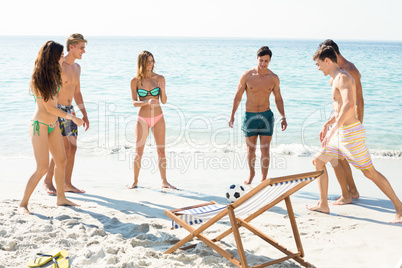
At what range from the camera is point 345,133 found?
14.5 ft

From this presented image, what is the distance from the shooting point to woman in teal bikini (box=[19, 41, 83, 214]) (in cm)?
431

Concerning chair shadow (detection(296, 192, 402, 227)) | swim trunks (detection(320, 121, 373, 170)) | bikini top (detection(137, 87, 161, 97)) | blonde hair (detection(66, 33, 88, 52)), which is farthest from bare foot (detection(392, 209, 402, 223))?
blonde hair (detection(66, 33, 88, 52))

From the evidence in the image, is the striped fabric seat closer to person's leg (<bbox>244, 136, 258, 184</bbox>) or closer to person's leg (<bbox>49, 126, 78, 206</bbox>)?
person's leg (<bbox>49, 126, 78, 206</bbox>)

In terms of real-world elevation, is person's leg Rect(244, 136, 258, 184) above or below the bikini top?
below

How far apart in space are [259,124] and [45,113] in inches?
109

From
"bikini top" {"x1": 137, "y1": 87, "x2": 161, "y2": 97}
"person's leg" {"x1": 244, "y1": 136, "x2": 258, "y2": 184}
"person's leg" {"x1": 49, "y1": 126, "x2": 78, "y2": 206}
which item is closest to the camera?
"person's leg" {"x1": 49, "y1": 126, "x2": 78, "y2": 206}

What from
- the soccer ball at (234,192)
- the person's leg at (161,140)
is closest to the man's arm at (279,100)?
the person's leg at (161,140)

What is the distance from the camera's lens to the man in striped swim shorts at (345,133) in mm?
4344

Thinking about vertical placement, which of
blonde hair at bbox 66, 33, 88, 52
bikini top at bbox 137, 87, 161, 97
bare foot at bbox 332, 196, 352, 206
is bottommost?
bare foot at bbox 332, 196, 352, 206

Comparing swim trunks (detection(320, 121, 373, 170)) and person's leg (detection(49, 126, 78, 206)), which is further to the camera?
person's leg (detection(49, 126, 78, 206))

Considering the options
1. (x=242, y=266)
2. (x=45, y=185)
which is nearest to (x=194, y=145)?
(x=45, y=185)

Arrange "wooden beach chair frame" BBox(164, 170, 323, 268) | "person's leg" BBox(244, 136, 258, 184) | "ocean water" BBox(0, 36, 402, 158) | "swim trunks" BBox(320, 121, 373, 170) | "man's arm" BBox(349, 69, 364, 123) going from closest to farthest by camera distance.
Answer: "wooden beach chair frame" BBox(164, 170, 323, 268) → "swim trunks" BBox(320, 121, 373, 170) → "man's arm" BBox(349, 69, 364, 123) → "person's leg" BBox(244, 136, 258, 184) → "ocean water" BBox(0, 36, 402, 158)

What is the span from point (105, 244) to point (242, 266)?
126 centimetres

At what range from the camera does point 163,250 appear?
3.76 meters
